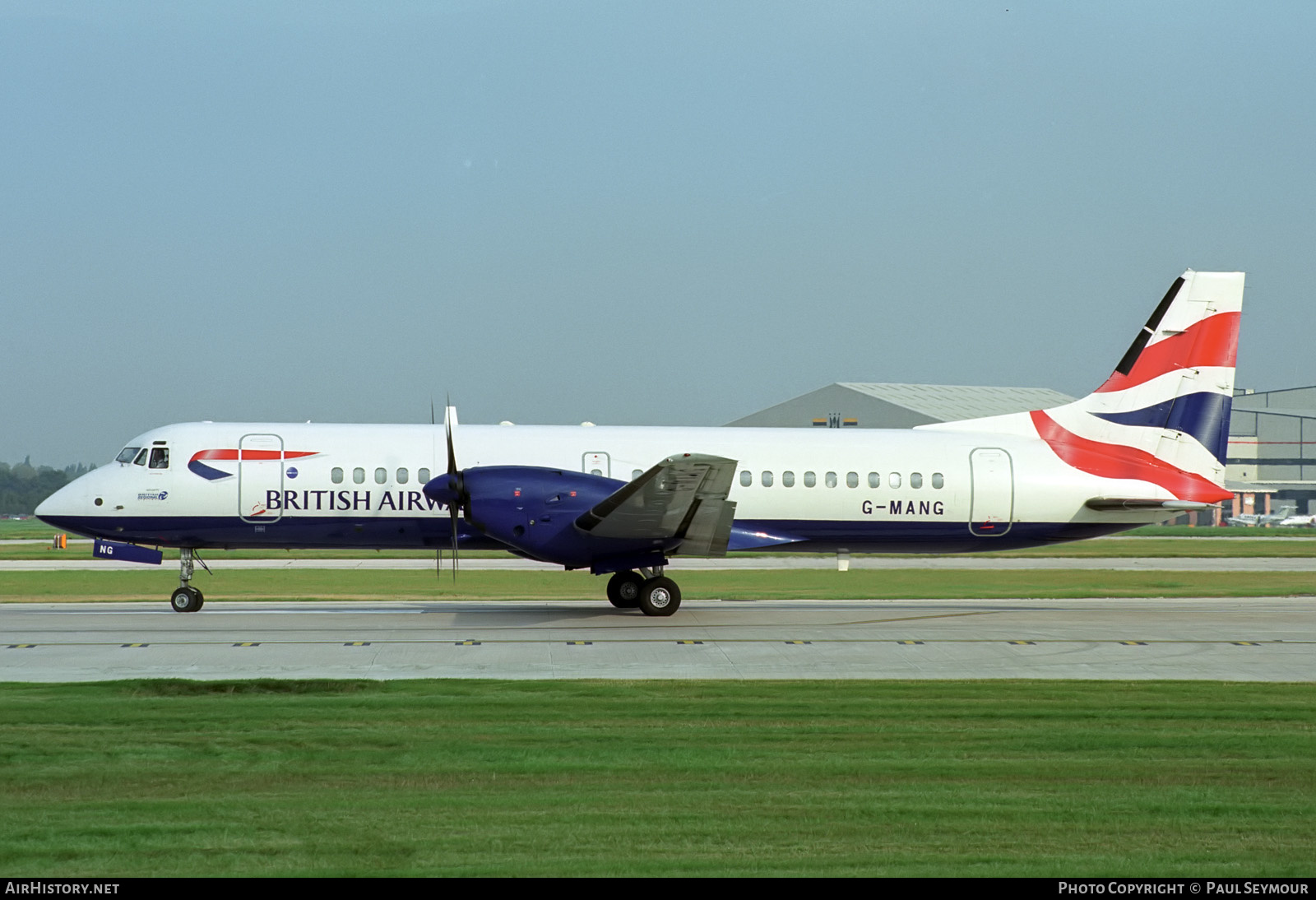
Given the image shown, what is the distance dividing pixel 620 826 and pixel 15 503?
195 metres

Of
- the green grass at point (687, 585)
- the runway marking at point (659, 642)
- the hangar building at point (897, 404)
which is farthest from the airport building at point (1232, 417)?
the runway marking at point (659, 642)

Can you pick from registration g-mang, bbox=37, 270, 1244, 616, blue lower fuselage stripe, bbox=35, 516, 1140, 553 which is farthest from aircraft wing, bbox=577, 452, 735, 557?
blue lower fuselage stripe, bbox=35, 516, 1140, 553

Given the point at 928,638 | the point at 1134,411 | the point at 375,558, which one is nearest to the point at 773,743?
the point at 928,638

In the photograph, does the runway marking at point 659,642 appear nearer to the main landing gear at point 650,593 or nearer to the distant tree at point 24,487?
the main landing gear at point 650,593

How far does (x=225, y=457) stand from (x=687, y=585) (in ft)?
44.1

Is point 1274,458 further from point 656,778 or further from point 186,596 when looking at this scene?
point 656,778

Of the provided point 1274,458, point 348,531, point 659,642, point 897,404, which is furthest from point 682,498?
point 1274,458

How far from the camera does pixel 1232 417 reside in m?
96.9

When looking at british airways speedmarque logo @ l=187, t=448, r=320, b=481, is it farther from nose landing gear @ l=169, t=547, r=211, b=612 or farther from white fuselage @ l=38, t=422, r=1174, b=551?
nose landing gear @ l=169, t=547, r=211, b=612

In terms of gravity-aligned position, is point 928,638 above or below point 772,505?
below

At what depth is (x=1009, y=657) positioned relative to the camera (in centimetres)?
1778

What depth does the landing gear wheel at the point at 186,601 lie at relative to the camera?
2362 centimetres

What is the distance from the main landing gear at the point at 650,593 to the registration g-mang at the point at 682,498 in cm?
3

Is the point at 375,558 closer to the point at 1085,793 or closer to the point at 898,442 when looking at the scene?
the point at 898,442
